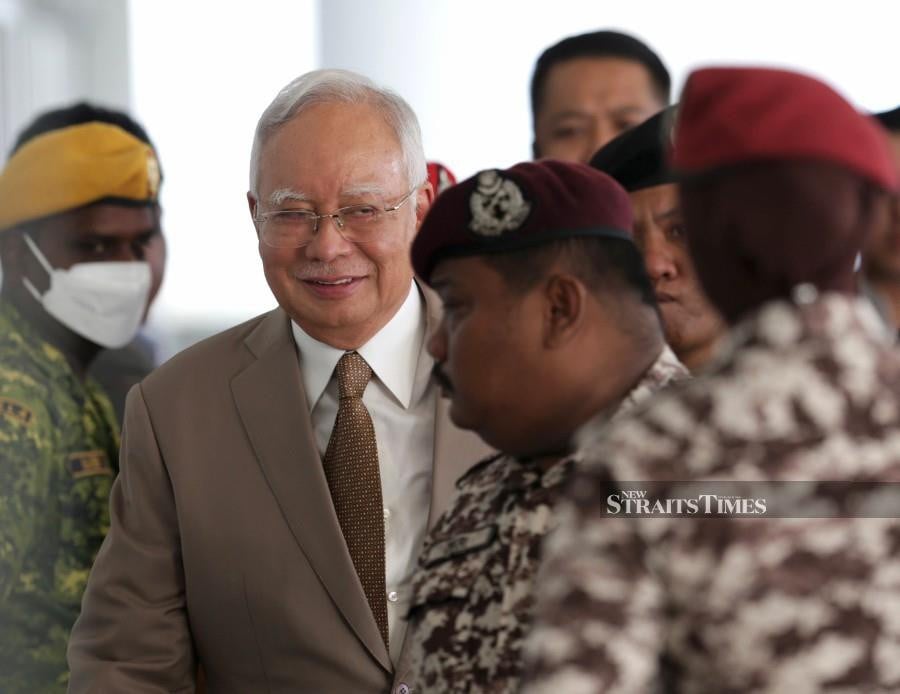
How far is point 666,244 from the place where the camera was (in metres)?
1.70

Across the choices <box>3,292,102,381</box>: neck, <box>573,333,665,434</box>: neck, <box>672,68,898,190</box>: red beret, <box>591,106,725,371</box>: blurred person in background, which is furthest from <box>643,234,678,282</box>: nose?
<box>3,292,102,381</box>: neck

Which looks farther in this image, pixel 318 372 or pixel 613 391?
pixel 318 372

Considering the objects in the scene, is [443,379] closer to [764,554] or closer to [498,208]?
[498,208]

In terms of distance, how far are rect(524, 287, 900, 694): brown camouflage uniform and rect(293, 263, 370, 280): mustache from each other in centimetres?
101

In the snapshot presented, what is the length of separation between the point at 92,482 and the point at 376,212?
4.11ft

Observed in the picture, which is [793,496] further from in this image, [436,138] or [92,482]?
[436,138]

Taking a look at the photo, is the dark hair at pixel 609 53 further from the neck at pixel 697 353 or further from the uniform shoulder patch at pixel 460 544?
the uniform shoulder patch at pixel 460 544

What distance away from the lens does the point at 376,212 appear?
1824mm

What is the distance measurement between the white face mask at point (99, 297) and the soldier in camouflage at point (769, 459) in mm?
2337

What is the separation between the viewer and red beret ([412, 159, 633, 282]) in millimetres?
1086

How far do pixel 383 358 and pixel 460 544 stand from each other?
0.76 metres

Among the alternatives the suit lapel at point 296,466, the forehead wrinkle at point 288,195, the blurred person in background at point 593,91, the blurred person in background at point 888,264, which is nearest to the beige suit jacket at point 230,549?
the suit lapel at point 296,466

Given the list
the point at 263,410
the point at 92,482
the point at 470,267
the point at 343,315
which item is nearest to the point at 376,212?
the point at 343,315

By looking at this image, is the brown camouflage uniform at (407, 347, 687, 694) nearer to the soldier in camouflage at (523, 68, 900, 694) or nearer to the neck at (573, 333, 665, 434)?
the neck at (573, 333, 665, 434)
